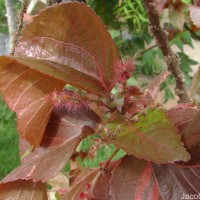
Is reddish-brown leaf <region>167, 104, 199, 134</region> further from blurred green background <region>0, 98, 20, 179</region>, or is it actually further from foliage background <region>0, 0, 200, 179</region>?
blurred green background <region>0, 98, 20, 179</region>

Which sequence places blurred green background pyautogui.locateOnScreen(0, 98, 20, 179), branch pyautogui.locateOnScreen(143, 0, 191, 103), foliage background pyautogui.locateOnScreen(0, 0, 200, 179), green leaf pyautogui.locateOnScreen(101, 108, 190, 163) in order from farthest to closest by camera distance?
blurred green background pyautogui.locateOnScreen(0, 98, 20, 179), foliage background pyautogui.locateOnScreen(0, 0, 200, 179), branch pyautogui.locateOnScreen(143, 0, 191, 103), green leaf pyautogui.locateOnScreen(101, 108, 190, 163)

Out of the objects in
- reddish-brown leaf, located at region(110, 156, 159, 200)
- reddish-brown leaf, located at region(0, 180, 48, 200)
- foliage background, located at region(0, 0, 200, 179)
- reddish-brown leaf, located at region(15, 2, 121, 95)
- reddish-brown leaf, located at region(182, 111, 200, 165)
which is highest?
reddish-brown leaf, located at region(15, 2, 121, 95)

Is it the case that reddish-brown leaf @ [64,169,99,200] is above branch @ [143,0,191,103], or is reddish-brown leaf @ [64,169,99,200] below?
below

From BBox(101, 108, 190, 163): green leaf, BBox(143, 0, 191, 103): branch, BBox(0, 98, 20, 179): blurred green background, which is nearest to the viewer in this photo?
BBox(101, 108, 190, 163): green leaf

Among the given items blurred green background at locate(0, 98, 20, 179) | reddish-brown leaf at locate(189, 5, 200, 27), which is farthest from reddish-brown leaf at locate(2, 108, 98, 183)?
blurred green background at locate(0, 98, 20, 179)

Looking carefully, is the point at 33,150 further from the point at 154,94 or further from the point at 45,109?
the point at 154,94

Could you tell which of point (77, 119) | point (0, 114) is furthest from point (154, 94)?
point (0, 114)

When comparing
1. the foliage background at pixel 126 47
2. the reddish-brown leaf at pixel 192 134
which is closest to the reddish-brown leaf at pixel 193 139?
the reddish-brown leaf at pixel 192 134

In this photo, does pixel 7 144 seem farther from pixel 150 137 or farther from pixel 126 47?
pixel 150 137

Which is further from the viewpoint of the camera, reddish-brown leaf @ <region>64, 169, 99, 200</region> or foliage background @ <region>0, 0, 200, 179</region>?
foliage background @ <region>0, 0, 200, 179</region>
